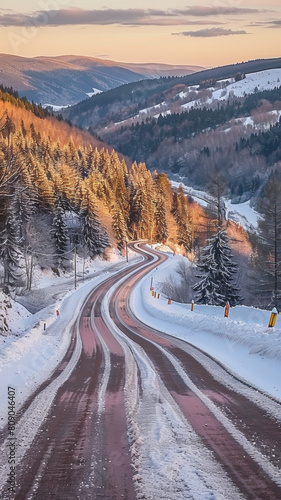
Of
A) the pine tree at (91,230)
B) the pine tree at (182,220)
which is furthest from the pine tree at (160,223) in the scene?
the pine tree at (91,230)

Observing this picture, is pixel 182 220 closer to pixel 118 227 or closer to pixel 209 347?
pixel 118 227

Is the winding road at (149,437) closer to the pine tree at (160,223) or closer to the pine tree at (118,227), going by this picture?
the pine tree at (118,227)

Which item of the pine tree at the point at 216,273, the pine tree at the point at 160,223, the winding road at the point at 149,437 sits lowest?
the winding road at the point at 149,437

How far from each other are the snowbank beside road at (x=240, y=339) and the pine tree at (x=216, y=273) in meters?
7.06

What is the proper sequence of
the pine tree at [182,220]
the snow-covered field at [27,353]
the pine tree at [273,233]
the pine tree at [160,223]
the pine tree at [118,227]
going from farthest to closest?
the pine tree at [182,220]
the pine tree at [160,223]
the pine tree at [118,227]
the pine tree at [273,233]
the snow-covered field at [27,353]

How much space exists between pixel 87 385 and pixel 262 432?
3.82 metres

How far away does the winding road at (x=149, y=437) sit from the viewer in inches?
168

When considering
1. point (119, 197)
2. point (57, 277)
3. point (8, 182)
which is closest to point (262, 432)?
point (8, 182)

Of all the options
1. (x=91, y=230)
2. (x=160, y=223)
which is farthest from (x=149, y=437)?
(x=160, y=223)

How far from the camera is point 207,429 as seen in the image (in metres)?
5.88

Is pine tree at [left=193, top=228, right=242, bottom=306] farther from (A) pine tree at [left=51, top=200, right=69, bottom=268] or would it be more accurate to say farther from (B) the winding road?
(A) pine tree at [left=51, top=200, right=69, bottom=268]

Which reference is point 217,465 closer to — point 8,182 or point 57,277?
point 8,182

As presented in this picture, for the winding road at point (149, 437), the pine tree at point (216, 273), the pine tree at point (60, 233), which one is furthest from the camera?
the pine tree at point (60, 233)

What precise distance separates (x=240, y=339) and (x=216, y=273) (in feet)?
64.2
